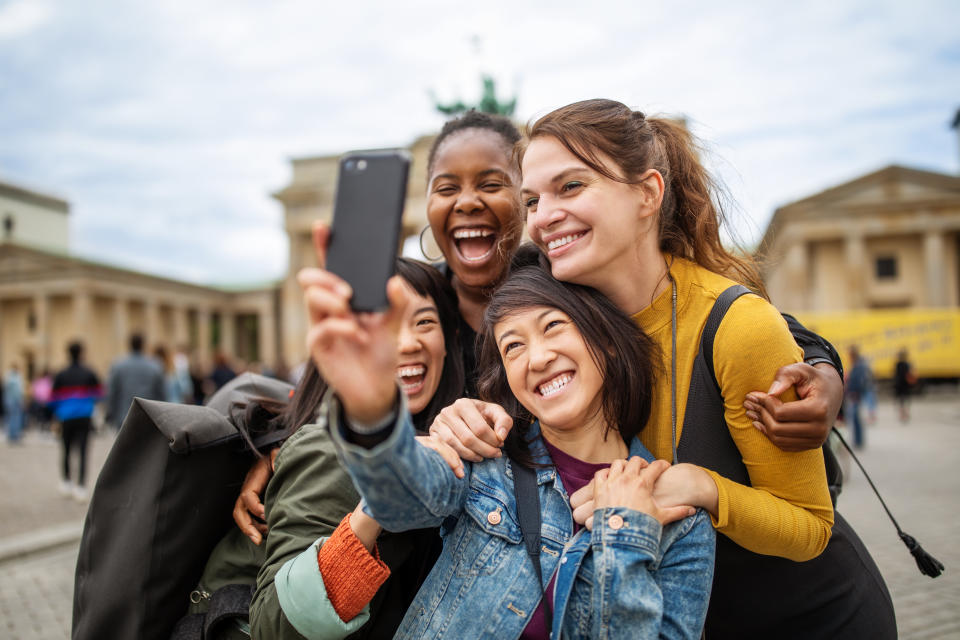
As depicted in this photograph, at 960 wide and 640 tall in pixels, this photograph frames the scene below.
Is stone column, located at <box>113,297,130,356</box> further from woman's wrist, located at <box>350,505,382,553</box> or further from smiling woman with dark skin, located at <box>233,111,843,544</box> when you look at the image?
woman's wrist, located at <box>350,505,382,553</box>

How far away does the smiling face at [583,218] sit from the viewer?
205 cm

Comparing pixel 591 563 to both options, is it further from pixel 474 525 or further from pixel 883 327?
pixel 883 327

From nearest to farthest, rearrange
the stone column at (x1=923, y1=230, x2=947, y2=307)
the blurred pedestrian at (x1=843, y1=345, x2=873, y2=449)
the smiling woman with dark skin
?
the smiling woman with dark skin < the blurred pedestrian at (x1=843, y1=345, x2=873, y2=449) < the stone column at (x1=923, y1=230, x2=947, y2=307)

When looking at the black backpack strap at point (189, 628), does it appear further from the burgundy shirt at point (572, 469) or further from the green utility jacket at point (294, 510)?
the burgundy shirt at point (572, 469)

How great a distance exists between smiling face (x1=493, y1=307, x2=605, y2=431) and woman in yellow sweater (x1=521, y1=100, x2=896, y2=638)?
0.18m

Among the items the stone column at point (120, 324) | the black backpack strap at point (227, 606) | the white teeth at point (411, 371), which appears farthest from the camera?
the stone column at point (120, 324)

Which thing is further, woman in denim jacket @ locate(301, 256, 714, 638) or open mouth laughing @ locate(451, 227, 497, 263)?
open mouth laughing @ locate(451, 227, 497, 263)

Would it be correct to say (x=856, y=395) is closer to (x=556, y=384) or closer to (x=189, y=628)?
(x=556, y=384)

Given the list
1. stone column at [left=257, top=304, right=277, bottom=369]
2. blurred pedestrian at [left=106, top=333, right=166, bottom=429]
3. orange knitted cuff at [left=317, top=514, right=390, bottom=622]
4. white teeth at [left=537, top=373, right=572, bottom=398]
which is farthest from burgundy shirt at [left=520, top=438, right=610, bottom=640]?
stone column at [left=257, top=304, right=277, bottom=369]

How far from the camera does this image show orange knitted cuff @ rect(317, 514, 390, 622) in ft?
5.91

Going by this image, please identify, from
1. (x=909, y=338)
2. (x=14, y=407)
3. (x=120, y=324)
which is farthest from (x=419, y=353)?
(x=120, y=324)

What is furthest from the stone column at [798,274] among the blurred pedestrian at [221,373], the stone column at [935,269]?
the blurred pedestrian at [221,373]

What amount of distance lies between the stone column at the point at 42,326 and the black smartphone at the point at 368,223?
5095 cm

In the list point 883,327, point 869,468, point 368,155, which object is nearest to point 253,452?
point 368,155
